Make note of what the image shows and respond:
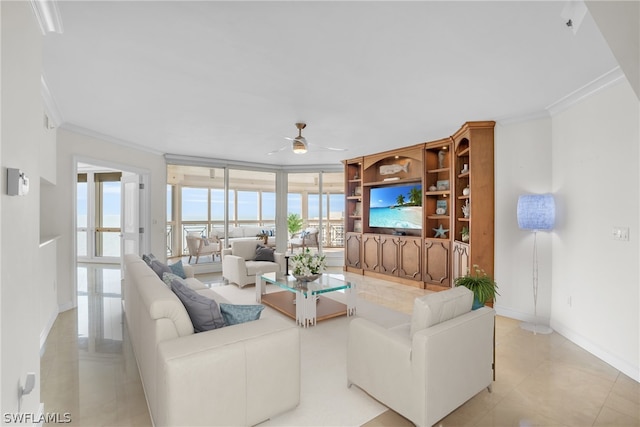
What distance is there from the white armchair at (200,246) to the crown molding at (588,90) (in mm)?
6310

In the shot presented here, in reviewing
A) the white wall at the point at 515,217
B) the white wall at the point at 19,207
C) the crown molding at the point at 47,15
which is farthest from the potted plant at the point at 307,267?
the crown molding at the point at 47,15

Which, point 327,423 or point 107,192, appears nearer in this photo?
point 327,423

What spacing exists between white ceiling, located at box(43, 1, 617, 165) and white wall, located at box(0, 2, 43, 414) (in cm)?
42

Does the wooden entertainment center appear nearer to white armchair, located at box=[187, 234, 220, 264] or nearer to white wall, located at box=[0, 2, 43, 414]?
white armchair, located at box=[187, 234, 220, 264]

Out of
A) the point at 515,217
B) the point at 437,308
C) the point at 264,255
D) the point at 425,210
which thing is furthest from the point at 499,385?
the point at 264,255

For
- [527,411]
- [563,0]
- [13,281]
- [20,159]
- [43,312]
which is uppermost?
[563,0]

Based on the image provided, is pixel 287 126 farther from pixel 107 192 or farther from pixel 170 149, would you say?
pixel 107 192

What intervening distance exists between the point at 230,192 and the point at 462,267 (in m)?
5.28

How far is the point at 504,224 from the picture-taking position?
4121 millimetres

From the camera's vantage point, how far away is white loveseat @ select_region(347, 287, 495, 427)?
1.89 meters

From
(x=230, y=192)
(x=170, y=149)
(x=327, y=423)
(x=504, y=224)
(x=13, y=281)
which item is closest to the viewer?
(x=13, y=281)

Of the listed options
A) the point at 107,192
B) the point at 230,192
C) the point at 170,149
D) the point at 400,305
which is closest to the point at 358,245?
the point at 400,305

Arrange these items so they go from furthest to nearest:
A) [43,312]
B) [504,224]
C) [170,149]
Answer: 1. [170,149]
2. [504,224]
3. [43,312]

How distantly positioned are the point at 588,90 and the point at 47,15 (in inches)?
169
